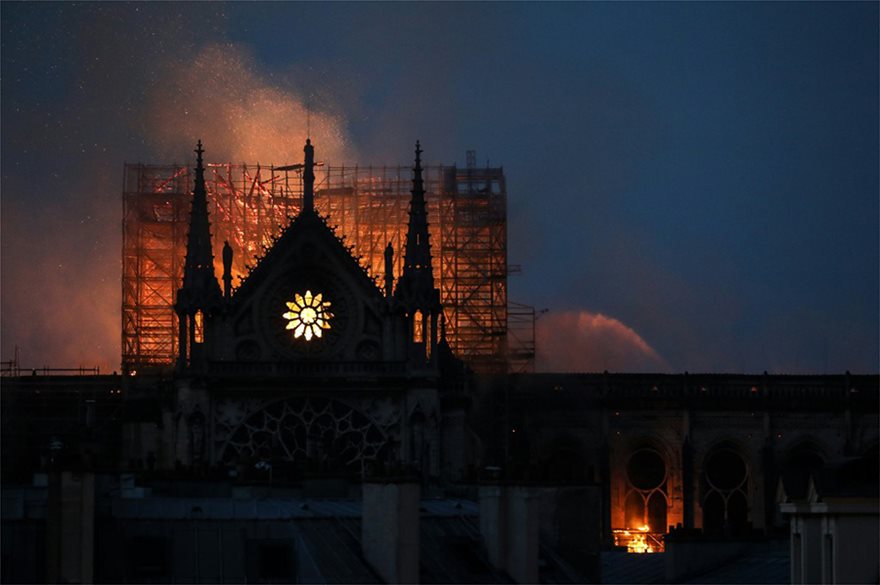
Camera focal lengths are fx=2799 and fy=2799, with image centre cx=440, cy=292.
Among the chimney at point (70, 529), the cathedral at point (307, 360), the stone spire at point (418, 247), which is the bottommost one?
the chimney at point (70, 529)

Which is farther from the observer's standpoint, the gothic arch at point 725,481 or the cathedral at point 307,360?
the gothic arch at point 725,481

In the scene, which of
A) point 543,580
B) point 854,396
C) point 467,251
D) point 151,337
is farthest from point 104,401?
point 543,580

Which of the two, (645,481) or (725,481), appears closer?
(645,481)

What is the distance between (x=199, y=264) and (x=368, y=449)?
9.28 metres

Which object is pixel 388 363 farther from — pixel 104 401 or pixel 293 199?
pixel 293 199

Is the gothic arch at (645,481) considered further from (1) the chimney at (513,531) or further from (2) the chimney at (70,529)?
(2) the chimney at (70,529)

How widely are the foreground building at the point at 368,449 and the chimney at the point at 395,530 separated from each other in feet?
0.23

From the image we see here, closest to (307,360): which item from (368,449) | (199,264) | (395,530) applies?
(368,449)

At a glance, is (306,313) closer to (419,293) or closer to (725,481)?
(419,293)

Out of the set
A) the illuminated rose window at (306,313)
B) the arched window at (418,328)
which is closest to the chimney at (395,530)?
the arched window at (418,328)

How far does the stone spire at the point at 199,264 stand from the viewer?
101m

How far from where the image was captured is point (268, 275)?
333 feet

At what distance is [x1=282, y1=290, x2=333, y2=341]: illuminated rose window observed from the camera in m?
101

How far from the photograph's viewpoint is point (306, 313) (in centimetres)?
10144
